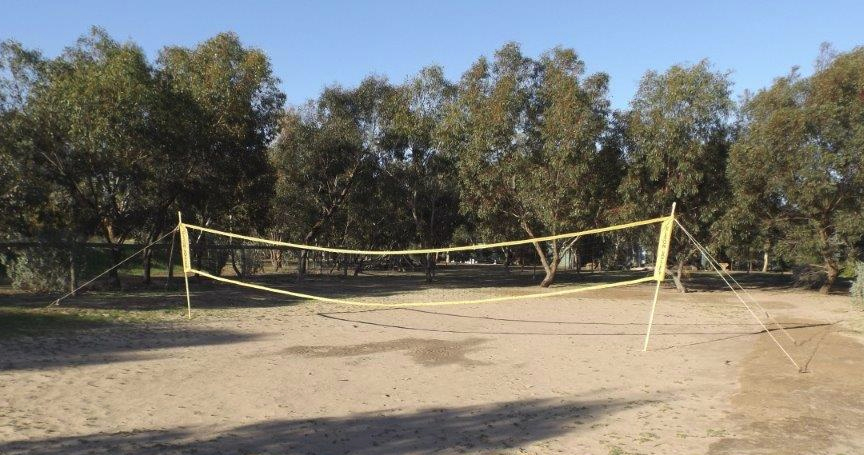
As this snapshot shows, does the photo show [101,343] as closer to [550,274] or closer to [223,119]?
[223,119]

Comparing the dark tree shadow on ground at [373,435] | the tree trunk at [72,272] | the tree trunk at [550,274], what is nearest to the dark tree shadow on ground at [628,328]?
the dark tree shadow on ground at [373,435]

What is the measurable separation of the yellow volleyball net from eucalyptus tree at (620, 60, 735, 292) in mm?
1803

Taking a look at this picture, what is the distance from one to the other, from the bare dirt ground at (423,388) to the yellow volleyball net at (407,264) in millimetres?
1321

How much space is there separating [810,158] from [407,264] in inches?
1404

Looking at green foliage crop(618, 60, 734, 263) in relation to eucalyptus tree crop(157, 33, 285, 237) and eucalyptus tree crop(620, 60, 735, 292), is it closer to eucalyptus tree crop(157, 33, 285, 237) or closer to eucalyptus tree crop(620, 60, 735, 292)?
eucalyptus tree crop(620, 60, 735, 292)

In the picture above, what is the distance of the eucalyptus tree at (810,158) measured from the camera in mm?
22734

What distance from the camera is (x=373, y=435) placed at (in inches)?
251

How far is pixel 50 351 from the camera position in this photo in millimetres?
10086

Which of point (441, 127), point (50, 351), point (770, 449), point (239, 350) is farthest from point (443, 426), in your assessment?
point (441, 127)

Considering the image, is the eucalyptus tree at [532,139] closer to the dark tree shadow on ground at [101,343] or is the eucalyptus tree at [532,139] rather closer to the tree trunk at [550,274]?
the tree trunk at [550,274]

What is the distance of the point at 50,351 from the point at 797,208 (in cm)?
2692

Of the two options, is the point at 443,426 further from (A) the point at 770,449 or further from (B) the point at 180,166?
(B) the point at 180,166

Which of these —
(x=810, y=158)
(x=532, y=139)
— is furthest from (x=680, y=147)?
(x=532, y=139)

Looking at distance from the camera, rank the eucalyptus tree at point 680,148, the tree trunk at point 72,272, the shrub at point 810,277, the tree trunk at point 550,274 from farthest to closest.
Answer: the shrub at point 810,277
the tree trunk at point 550,274
the eucalyptus tree at point 680,148
the tree trunk at point 72,272
